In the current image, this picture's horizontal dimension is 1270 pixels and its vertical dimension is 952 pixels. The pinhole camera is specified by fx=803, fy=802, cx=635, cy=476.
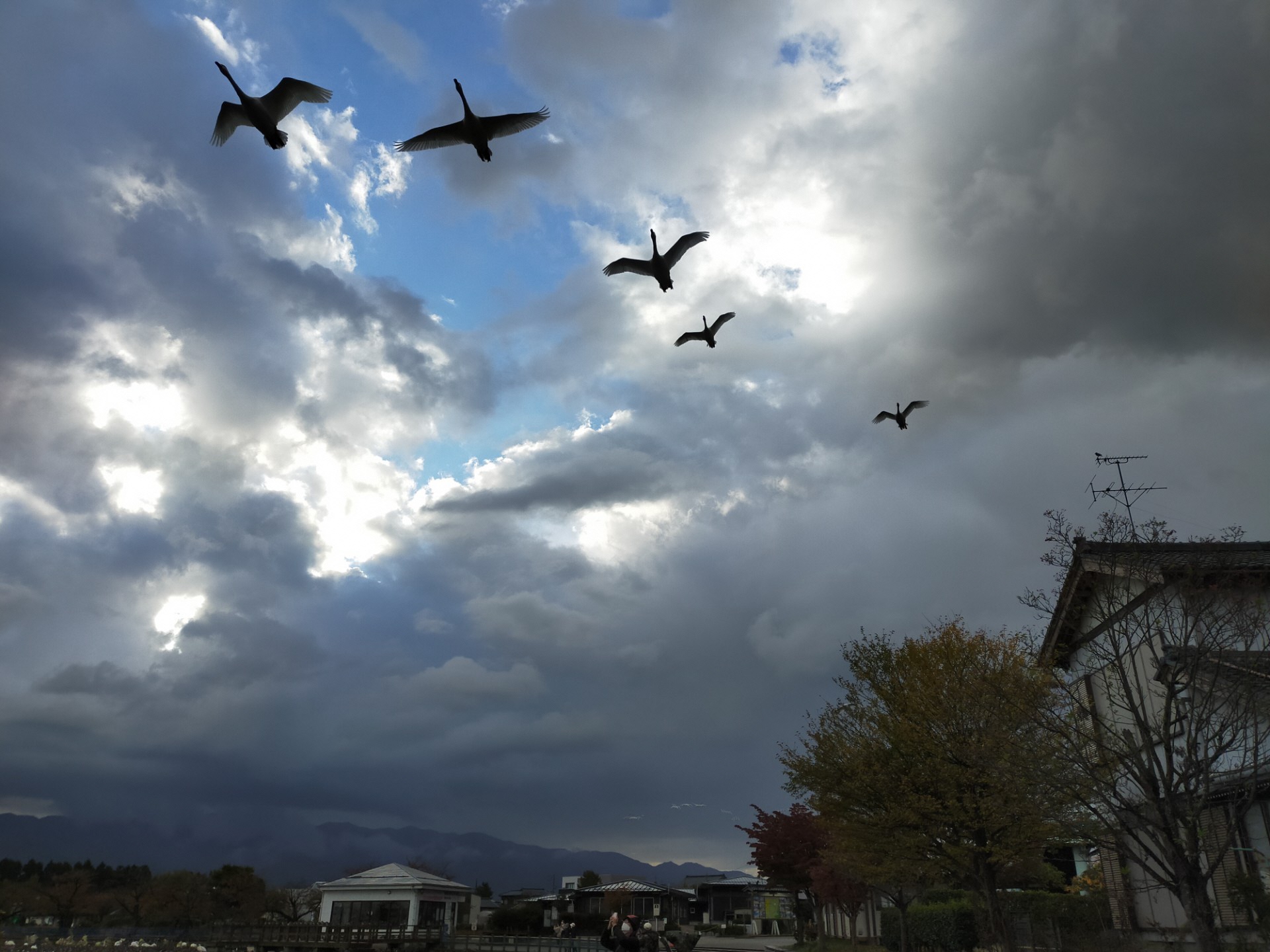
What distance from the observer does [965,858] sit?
2389 centimetres

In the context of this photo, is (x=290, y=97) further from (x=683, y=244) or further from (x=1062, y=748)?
(x=1062, y=748)

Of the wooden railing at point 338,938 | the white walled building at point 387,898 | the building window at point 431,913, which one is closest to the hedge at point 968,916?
the wooden railing at point 338,938

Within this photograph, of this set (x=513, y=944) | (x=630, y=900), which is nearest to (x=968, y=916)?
(x=513, y=944)

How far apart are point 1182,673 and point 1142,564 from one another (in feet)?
12.7

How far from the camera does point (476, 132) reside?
17.8 m

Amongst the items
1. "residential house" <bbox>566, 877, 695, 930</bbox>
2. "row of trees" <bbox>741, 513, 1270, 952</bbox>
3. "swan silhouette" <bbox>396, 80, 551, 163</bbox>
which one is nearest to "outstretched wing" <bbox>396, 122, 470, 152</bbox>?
"swan silhouette" <bbox>396, 80, 551, 163</bbox>

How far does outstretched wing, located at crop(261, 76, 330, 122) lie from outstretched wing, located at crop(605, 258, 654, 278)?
7.97 m

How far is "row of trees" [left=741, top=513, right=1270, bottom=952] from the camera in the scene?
47.3ft

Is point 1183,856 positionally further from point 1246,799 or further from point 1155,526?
point 1155,526

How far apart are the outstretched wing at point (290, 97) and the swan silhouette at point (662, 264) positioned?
8031mm

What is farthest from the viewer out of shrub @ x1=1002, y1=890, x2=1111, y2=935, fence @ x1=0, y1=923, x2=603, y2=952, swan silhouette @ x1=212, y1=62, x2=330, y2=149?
fence @ x1=0, y1=923, x2=603, y2=952

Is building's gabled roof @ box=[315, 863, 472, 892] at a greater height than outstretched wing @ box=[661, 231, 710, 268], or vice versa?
outstretched wing @ box=[661, 231, 710, 268]

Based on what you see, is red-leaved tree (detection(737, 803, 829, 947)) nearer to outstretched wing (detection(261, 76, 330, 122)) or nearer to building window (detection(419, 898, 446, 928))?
building window (detection(419, 898, 446, 928))

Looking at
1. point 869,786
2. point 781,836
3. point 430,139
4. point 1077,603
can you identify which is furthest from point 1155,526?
point 781,836
